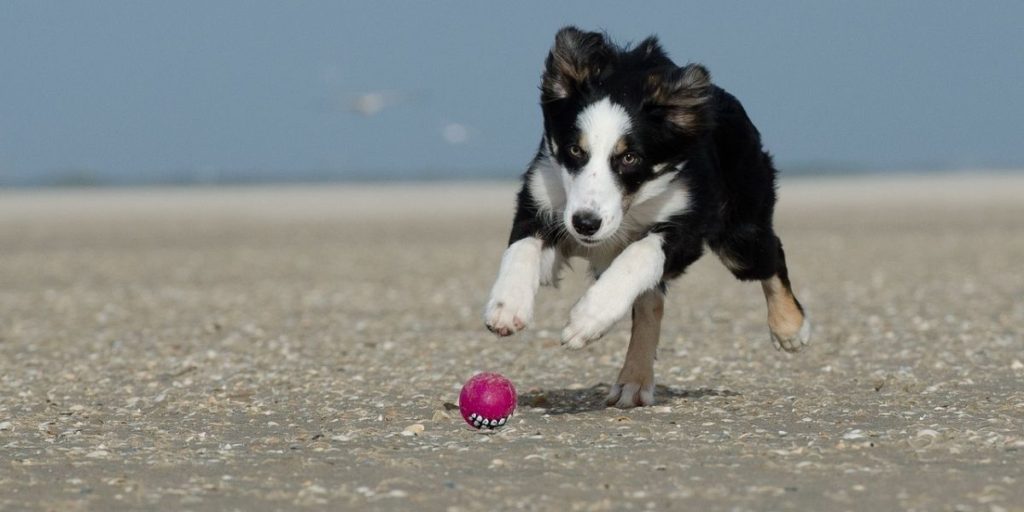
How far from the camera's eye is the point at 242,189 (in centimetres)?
6700

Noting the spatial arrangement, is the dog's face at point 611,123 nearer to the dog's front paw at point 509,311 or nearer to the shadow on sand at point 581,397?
the dog's front paw at point 509,311

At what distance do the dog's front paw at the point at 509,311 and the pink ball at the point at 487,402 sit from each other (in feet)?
0.97

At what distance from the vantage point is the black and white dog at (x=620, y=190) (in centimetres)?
666

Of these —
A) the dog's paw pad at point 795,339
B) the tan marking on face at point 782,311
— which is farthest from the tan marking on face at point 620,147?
the dog's paw pad at point 795,339

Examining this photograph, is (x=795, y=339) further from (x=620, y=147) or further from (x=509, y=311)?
(x=509, y=311)

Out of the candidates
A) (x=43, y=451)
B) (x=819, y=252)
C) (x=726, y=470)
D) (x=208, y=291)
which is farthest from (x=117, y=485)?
(x=819, y=252)

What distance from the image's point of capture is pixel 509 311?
262 inches

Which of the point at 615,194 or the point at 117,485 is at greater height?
the point at 615,194

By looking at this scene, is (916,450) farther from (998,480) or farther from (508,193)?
(508,193)

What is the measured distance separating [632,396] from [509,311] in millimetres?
1282

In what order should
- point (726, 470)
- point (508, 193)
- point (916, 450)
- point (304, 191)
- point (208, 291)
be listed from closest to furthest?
point (726, 470)
point (916, 450)
point (208, 291)
point (508, 193)
point (304, 191)

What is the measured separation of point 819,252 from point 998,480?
1702 centimetres

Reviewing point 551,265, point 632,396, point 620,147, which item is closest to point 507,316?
point 551,265

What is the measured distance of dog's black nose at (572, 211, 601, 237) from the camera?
6.51m
